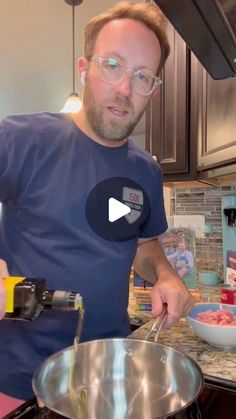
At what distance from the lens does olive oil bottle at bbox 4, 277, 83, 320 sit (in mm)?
557

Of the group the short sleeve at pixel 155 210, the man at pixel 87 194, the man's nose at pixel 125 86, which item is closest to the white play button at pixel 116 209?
the man at pixel 87 194

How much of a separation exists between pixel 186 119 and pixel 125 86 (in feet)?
2.24

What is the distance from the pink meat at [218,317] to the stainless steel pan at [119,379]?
265 millimetres

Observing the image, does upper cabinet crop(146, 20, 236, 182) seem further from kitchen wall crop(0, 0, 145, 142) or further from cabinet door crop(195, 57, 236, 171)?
kitchen wall crop(0, 0, 145, 142)

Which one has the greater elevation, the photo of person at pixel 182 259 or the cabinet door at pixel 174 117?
the cabinet door at pixel 174 117

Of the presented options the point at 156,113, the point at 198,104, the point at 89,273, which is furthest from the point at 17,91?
the point at 89,273

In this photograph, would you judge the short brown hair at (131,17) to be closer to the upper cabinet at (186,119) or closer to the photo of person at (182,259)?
the upper cabinet at (186,119)

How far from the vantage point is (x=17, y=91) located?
3598 millimetres

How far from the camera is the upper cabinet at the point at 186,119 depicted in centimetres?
122

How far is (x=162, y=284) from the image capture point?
854 millimetres

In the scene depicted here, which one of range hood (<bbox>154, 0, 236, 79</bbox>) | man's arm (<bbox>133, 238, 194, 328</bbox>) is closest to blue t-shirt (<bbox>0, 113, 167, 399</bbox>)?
man's arm (<bbox>133, 238, 194, 328</bbox>)

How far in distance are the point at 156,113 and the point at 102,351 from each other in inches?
47.7

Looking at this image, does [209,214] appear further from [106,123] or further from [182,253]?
[106,123]

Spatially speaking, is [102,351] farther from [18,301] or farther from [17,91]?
[17,91]
